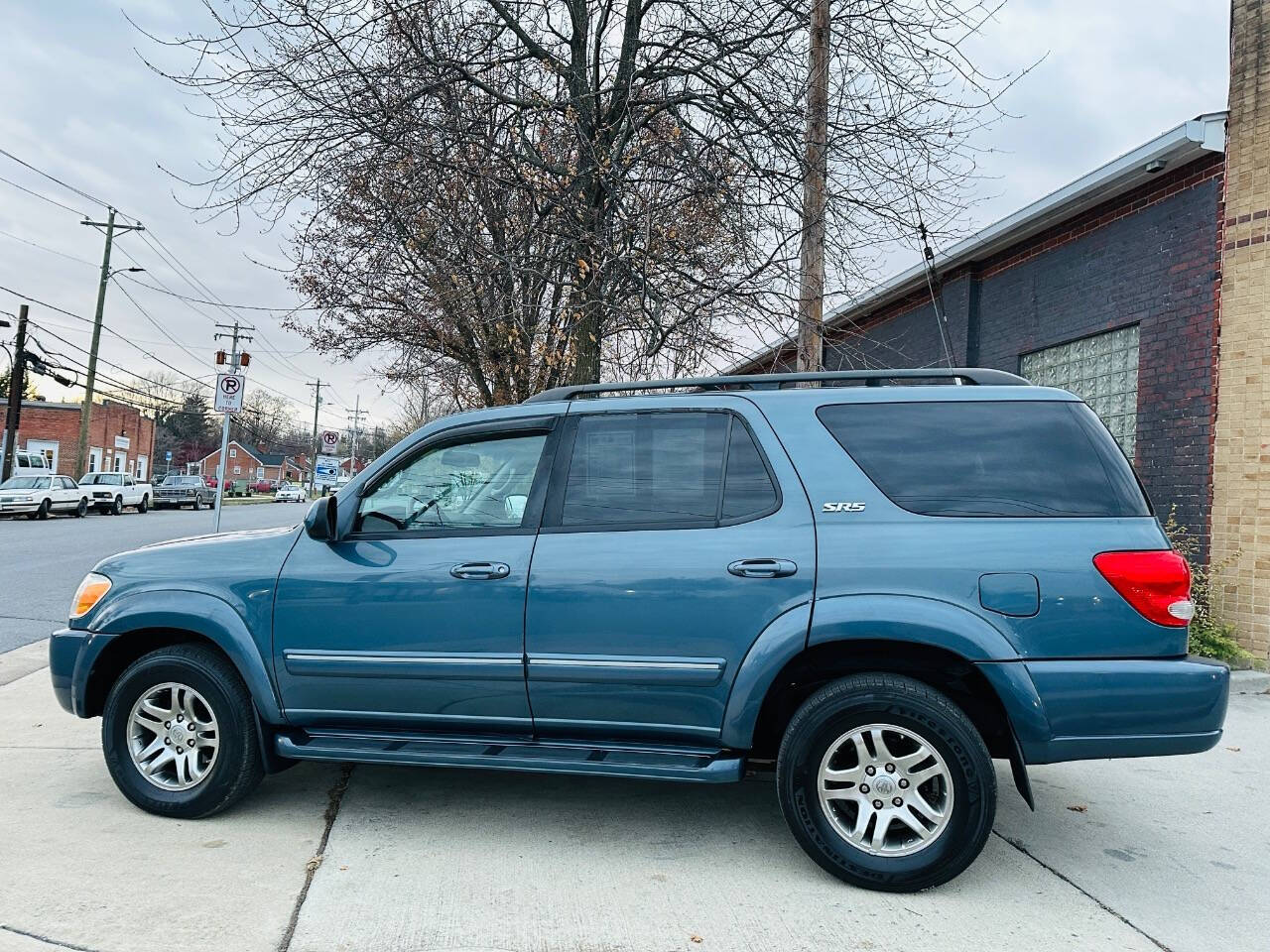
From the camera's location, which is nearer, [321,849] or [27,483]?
[321,849]

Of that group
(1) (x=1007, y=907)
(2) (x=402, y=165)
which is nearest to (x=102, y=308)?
(2) (x=402, y=165)

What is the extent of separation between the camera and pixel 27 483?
27.8m

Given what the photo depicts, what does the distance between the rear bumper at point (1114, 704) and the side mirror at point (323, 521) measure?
2.85 meters

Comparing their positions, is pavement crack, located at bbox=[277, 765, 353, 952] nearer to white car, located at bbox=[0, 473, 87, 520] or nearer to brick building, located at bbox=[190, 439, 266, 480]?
white car, located at bbox=[0, 473, 87, 520]

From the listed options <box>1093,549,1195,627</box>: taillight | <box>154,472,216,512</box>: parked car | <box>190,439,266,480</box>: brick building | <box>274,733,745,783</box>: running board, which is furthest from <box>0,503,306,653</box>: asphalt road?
<box>190,439,266,480</box>: brick building

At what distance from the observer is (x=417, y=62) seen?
7.74 metres

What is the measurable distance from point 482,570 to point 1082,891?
9.08 ft

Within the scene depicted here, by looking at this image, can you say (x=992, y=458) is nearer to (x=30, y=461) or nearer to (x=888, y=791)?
(x=888, y=791)

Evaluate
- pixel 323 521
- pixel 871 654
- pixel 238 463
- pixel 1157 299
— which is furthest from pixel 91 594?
pixel 238 463

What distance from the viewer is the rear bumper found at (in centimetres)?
336

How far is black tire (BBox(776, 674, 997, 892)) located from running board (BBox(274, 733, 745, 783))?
281 mm

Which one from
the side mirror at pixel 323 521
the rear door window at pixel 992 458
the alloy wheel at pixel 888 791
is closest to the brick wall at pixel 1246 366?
the rear door window at pixel 992 458

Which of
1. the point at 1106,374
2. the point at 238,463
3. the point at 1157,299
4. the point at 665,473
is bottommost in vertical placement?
the point at 665,473

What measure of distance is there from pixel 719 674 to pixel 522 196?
6.35 meters
